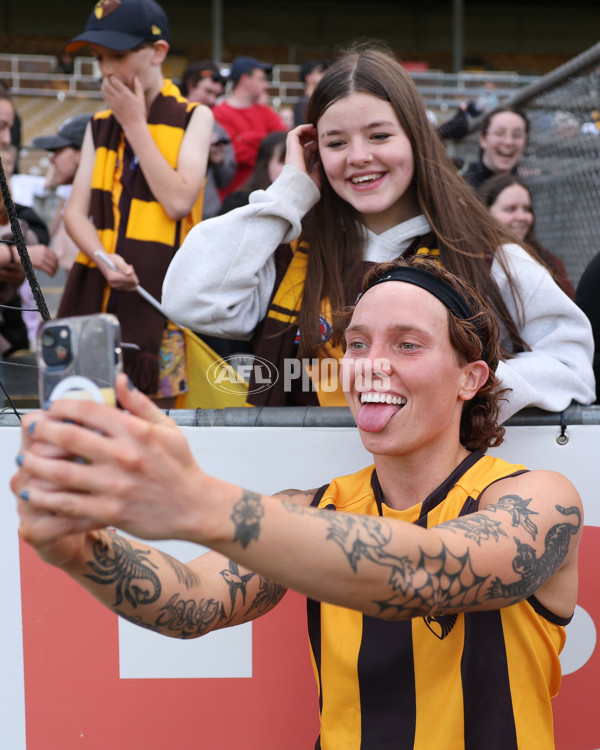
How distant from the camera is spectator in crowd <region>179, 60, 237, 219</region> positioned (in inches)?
187

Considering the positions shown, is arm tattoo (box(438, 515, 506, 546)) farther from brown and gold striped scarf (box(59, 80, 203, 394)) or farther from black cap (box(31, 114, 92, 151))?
black cap (box(31, 114, 92, 151))

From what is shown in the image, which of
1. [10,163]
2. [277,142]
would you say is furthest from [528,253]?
[10,163]

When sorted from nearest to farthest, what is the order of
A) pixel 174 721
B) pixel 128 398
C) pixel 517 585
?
pixel 128 398, pixel 517 585, pixel 174 721

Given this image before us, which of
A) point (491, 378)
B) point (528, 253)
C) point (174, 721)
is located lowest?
point (174, 721)

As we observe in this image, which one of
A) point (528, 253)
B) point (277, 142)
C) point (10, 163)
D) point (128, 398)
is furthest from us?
point (277, 142)

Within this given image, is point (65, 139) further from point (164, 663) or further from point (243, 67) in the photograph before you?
point (164, 663)

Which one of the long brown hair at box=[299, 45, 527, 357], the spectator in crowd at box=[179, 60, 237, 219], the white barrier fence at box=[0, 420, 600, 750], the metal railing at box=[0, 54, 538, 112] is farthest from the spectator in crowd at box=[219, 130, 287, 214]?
the metal railing at box=[0, 54, 538, 112]

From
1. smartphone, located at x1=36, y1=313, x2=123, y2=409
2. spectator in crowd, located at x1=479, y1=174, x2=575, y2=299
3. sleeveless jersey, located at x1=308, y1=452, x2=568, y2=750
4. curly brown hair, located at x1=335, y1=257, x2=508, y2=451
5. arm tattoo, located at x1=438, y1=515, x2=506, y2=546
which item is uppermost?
spectator in crowd, located at x1=479, y1=174, x2=575, y2=299

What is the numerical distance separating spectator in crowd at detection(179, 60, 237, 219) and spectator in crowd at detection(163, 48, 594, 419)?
197 cm

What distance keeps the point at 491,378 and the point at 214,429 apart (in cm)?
68

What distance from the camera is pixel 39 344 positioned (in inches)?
43.0

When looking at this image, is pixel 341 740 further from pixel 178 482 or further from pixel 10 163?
pixel 10 163

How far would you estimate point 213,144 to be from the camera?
4832 mm

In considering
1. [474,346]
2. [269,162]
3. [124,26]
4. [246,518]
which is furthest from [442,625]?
[269,162]
